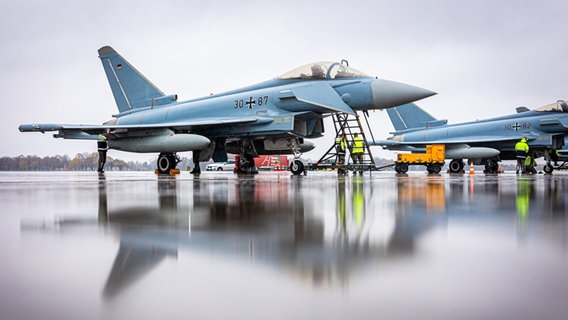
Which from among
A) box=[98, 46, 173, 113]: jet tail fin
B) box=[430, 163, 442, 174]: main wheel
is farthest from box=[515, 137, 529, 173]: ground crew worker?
box=[98, 46, 173, 113]: jet tail fin

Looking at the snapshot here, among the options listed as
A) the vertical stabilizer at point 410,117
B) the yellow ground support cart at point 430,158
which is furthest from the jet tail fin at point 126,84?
the vertical stabilizer at point 410,117

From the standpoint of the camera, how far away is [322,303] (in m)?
1.20

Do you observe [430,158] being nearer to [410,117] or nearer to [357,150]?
[410,117]

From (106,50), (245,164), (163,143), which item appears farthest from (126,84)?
(245,164)

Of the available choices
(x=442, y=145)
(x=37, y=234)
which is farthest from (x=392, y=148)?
(x=37, y=234)

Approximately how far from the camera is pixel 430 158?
17.2 metres

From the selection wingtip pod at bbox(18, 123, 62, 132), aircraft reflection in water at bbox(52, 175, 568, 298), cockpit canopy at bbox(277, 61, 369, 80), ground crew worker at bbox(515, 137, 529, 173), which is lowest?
aircraft reflection in water at bbox(52, 175, 568, 298)

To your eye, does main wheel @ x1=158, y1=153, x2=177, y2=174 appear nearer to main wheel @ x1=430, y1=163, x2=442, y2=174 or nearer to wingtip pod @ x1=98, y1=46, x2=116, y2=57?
wingtip pod @ x1=98, y1=46, x2=116, y2=57

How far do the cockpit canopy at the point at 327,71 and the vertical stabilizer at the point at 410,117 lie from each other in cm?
1073

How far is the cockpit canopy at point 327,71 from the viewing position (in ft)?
36.8

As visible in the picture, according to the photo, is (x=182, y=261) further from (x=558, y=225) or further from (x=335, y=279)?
(x=558, y=225)

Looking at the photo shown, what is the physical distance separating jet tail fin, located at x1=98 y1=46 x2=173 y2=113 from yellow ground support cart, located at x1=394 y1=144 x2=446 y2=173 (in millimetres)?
9167

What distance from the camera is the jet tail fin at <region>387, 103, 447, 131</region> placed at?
2131cm

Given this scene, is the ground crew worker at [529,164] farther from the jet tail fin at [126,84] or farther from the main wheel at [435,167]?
the jet tail fin at [126,84]
